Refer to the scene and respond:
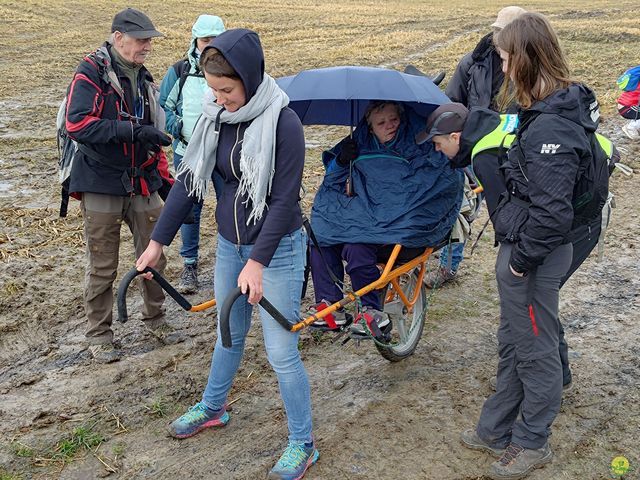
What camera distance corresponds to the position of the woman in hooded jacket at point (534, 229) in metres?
3.26

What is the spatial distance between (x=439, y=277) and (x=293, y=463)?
9.48ft

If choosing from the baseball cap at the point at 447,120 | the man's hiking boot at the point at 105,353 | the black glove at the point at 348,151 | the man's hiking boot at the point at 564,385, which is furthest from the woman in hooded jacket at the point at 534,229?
the man's hiking boot at the point at 105,353

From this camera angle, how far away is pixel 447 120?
3.96m

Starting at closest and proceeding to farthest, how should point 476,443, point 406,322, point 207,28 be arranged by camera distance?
point 476,443 → point 406,322 → point 207,28

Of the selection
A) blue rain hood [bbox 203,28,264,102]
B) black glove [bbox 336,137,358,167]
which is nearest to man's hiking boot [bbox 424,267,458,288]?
black glove [bbox 336,137,358,167]

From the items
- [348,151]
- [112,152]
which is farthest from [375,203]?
[112,152]

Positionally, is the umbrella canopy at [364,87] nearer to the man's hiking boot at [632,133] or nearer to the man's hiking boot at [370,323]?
the man's hiking boot at [370,323]

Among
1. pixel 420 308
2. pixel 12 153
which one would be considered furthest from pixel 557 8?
pixel 420 308

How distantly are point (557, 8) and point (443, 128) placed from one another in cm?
3481

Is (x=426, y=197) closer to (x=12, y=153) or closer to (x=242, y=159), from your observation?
(x=242, y=159)

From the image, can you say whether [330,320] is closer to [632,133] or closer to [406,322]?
[406,322]

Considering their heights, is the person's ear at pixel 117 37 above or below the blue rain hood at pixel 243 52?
below

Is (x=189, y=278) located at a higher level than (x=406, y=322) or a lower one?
lower

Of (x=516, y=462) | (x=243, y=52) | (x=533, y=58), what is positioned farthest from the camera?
(x=516, y=462)
